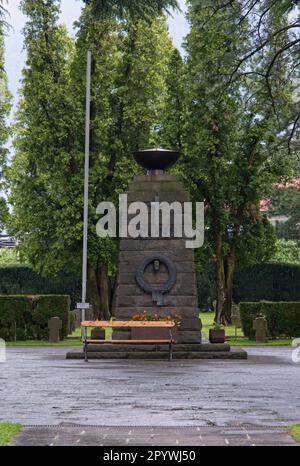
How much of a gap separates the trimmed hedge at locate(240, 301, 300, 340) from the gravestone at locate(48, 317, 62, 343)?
6.36m

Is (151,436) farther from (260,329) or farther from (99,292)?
(99,292)

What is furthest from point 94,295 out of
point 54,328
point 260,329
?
point 260,329

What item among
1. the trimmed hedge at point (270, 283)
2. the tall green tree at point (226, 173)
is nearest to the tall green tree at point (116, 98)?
the tall green tree at point (226, 173)

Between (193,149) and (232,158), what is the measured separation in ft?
5.63

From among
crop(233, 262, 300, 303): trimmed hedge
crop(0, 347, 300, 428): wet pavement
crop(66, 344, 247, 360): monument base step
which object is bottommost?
crop(0, 347, 300, 428): wet pavement

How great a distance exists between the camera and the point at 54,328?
116 ft

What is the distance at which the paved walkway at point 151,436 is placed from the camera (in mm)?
11508

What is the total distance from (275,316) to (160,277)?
9615 mm

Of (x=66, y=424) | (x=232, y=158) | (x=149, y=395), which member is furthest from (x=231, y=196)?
(x=66, y=424)

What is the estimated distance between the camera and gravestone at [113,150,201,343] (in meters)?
28.4

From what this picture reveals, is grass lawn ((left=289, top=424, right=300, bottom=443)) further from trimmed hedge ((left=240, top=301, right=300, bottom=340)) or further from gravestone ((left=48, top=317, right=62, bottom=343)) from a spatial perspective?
trimmed hedge ((left=240, top=301, right=300, bottom=340))

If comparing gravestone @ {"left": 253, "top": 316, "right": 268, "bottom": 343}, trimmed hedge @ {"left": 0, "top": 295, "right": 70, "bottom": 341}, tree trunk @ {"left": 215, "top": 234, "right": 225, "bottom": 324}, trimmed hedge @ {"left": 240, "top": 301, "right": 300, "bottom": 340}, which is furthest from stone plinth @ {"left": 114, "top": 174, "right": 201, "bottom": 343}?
tree trunk @ {"left": 215, "top": 234, "right": 225, "bottom": 324}
